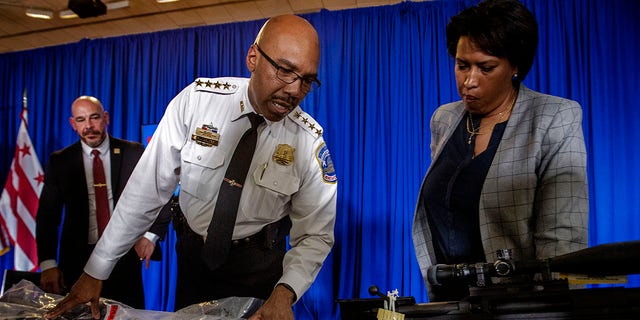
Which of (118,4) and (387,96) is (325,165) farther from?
(118,4)

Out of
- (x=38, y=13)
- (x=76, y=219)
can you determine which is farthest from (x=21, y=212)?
(x=76, y=219)

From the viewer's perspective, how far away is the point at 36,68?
20.1 ft

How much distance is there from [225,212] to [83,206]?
1907 mm

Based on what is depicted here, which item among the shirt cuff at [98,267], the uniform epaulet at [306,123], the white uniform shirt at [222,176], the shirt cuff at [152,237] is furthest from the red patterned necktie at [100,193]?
the uniform epaulet at [306,123]

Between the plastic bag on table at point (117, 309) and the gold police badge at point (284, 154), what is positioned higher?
the gold police badge at point (284, 154)

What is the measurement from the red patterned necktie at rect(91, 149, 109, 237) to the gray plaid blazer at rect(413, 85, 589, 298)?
243cm

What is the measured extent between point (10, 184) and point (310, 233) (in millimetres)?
4788

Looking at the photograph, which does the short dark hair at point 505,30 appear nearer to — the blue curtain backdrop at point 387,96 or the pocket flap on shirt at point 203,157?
the pocket flap on shirt at point 203,157

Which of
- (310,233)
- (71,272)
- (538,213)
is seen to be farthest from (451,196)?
(71,272)

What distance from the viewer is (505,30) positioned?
1.36m

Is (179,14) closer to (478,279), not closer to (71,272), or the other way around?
(71,272)

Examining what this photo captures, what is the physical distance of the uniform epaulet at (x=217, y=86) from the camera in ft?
5.74

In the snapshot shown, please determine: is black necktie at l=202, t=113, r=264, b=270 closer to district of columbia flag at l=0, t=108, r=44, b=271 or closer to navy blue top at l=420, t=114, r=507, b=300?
navy blue top at l=420, t=114, r=507, b=300

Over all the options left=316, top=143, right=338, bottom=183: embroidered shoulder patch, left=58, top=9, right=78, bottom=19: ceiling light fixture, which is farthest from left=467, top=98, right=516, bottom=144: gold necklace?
left=58, top=9, right=78, bottom=19: ceiling light fixture
